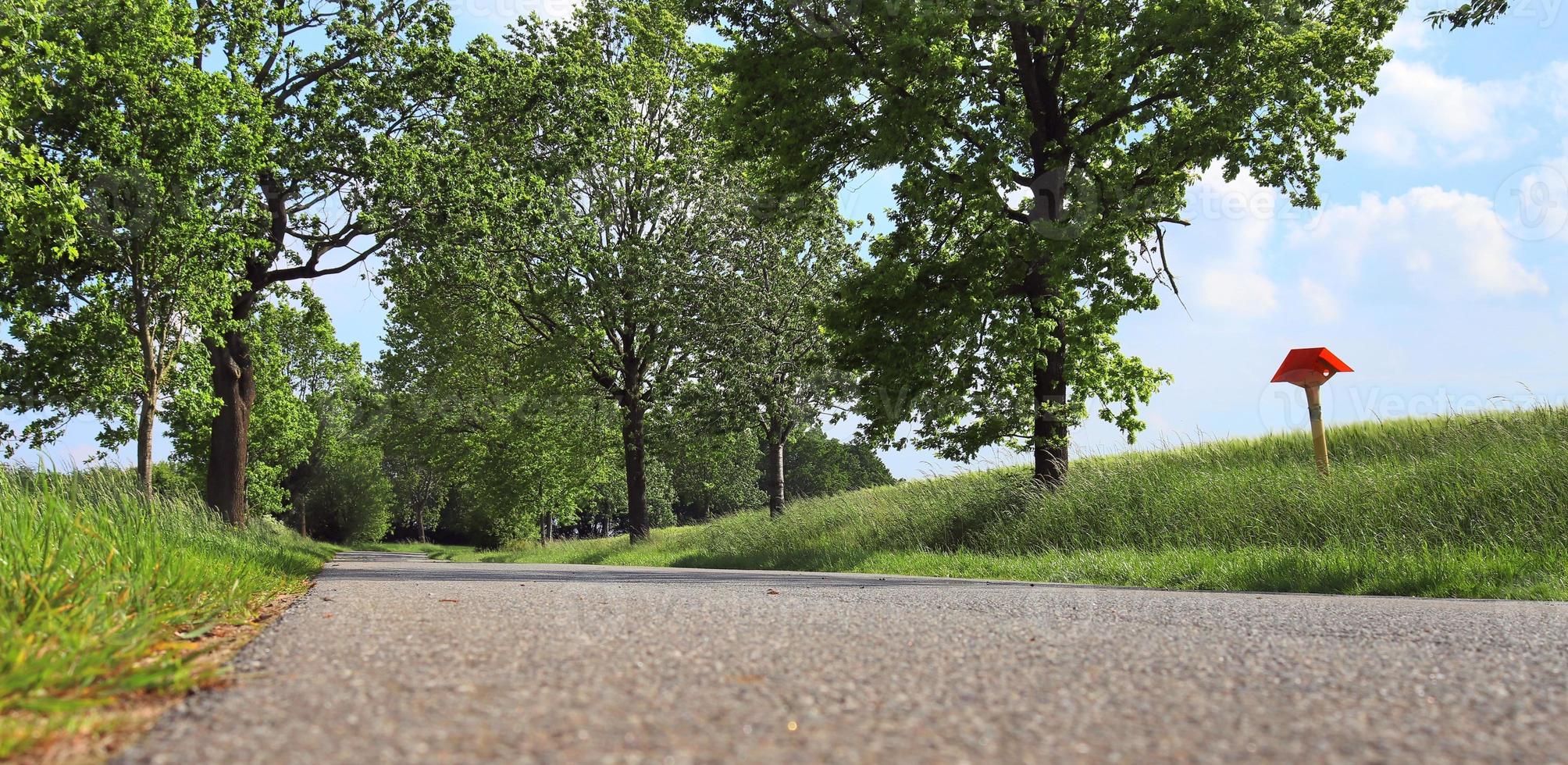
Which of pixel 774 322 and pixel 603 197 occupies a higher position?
pixel 603 197

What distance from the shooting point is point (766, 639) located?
3.91 m

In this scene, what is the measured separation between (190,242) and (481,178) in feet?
16.7

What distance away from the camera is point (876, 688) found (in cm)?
291

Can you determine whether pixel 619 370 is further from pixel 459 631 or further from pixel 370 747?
pixel 370 747

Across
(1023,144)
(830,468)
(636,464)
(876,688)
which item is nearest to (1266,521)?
(1023,144)

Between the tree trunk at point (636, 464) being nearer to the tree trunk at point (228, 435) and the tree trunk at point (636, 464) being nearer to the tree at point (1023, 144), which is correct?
the tree trunk at point (228, 435)

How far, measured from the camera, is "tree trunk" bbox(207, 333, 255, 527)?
19297 millimetres

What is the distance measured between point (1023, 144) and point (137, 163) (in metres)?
13.9

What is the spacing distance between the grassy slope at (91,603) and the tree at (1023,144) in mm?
9917

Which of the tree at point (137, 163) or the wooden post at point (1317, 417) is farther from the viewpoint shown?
the tree at point (137, 163)

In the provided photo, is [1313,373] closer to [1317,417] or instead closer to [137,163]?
[1317,417]

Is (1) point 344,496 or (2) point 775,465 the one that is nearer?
(2) point 775,465

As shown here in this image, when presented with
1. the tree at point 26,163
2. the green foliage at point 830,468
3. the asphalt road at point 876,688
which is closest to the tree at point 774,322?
the tree at point 26,163

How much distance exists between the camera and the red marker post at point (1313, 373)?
41.7 ft
